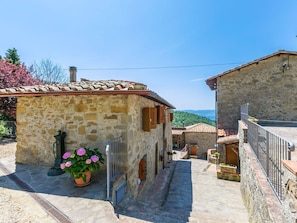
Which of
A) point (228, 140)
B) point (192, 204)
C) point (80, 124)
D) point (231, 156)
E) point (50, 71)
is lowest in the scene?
point (192, 204)

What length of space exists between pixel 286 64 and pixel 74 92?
1478 centimetres

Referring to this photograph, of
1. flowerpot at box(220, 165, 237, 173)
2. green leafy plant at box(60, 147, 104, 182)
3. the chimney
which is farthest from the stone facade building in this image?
green leafy plant at box(60, 147, 104, 182)

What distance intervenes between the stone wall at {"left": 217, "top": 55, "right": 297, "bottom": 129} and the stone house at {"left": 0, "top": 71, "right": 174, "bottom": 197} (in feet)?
28.6

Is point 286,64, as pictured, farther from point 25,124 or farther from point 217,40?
point 25,124

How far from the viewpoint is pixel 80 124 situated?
5773 mm

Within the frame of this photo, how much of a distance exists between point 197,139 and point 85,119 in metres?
23.7

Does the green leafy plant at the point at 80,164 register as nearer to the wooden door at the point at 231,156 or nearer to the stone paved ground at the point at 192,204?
the stone paved ground at the point at 192,204

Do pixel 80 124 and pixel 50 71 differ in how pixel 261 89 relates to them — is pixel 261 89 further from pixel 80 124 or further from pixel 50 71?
pixel 50 71

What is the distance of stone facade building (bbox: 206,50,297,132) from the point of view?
12039mm

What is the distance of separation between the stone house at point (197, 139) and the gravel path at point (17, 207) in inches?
976

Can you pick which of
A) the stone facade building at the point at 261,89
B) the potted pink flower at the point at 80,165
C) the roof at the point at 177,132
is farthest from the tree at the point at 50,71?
the potted pink flower at the point at 80,165

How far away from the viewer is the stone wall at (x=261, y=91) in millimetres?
12048

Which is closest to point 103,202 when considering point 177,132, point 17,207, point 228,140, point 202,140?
point 17,207

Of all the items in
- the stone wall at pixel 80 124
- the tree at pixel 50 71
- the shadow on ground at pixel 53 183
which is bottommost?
the shadow on ground at pixel 53 183
